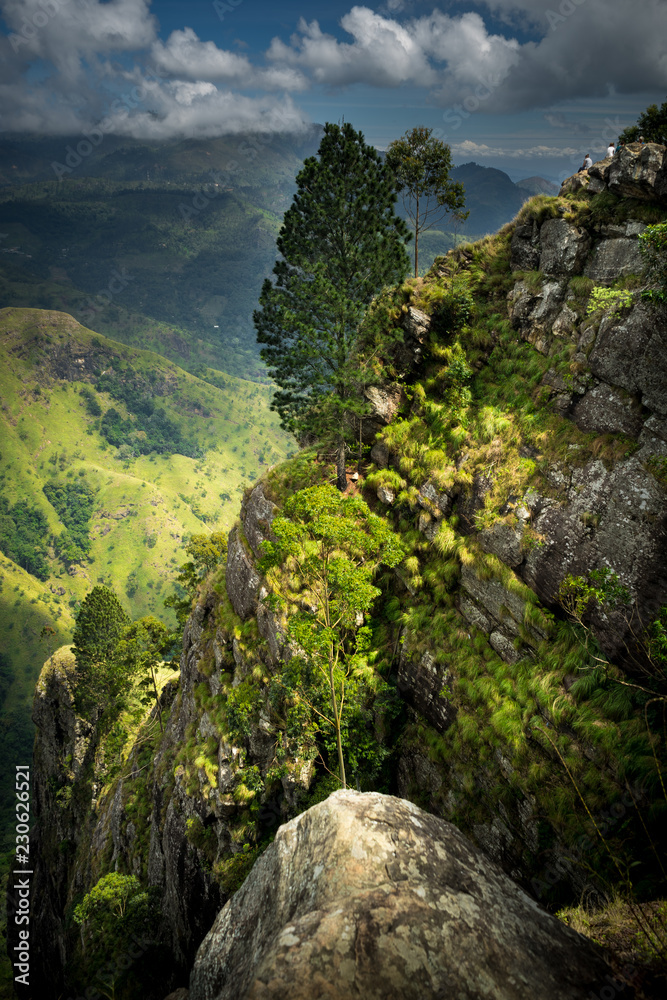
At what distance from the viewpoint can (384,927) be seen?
21.9ft

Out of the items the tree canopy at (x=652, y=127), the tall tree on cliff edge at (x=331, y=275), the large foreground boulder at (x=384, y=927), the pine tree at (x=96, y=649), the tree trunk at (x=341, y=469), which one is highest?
the tree canopy at (x=652, y=127)

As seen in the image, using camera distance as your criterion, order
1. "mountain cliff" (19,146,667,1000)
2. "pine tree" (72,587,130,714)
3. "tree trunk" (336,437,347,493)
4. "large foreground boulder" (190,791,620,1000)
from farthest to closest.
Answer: "pine tree" (72,587,130,714) < "tree trunk" (336,437,347,493) < "mountain cliff" (19,146,667,1000) < "large foreground boulder" (190,791,620,1000)

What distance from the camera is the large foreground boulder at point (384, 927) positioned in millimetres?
6023

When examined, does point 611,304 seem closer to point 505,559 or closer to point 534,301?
point 534,301

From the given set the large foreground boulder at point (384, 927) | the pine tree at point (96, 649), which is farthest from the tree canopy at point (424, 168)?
the pine tree at point (96, 649)

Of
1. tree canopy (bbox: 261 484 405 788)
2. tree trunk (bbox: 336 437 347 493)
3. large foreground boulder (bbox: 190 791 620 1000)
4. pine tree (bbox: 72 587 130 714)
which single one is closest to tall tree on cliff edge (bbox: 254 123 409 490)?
tree trunk (bbox: 336 437 347 493)

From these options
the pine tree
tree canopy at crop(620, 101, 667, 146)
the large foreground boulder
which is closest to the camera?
the large foreground boulder

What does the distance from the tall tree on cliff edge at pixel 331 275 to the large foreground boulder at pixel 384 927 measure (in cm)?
1485

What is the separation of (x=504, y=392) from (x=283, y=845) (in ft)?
55.2

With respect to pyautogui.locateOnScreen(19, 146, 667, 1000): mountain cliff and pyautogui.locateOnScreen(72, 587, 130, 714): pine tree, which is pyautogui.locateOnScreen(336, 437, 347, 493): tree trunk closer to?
pyautogui.locateOnScreen(19, 146, 667, 1000): mountain cliff

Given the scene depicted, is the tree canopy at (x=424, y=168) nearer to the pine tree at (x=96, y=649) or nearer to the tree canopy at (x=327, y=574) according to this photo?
the tree canopy at (x=327, y=574)

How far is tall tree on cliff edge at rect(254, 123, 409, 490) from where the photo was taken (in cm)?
1964

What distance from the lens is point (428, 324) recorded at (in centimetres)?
2138

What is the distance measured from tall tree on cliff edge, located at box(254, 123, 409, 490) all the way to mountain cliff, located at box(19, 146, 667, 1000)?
187 cm
